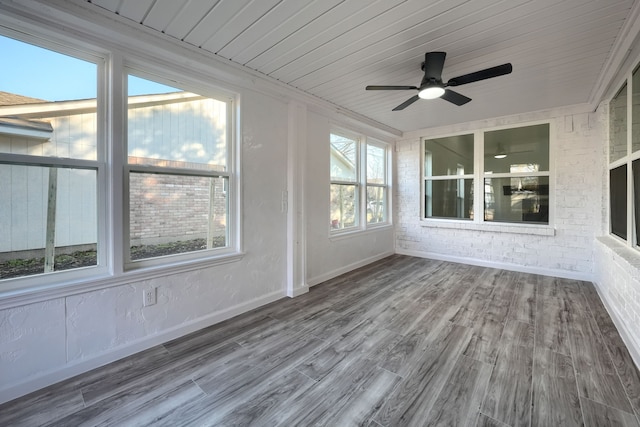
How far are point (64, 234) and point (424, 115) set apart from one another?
16.0 ft

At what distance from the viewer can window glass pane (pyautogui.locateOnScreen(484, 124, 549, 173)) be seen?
14.7 feet

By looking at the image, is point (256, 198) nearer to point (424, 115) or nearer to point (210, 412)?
point (210, 412)

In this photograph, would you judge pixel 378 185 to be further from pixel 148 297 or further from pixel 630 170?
pixel 148 297

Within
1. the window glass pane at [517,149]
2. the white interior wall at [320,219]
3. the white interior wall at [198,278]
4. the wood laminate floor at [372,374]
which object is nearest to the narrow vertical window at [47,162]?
the white interior wall at [198,278]

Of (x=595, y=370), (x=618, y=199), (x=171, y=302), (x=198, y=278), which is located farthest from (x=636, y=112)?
(x=171, y=302)

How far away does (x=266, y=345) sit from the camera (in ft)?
7.70

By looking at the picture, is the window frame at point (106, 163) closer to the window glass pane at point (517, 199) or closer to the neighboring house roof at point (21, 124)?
the neighboring house roof at point (21, 124)

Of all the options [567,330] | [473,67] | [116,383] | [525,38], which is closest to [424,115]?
[473,67]

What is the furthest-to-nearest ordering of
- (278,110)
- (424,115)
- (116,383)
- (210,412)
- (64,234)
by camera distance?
(424,115) → (278,110) → (64,234) → (116,383) → (210,412)

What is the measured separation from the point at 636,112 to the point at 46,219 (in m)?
5.26

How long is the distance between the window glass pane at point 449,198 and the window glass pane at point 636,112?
2.53m

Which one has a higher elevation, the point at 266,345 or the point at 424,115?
the point at 424,115

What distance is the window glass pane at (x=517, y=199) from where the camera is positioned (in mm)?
4492

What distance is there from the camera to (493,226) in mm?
4863
